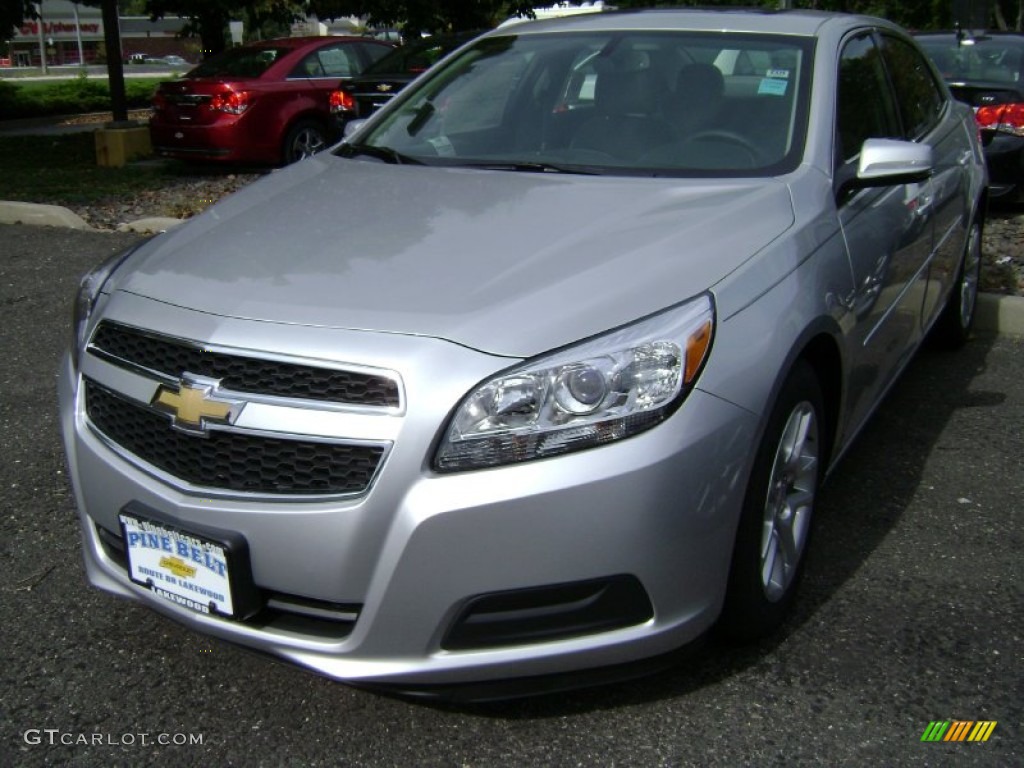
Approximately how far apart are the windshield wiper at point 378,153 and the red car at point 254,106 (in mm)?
8449

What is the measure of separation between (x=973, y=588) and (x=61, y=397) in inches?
102

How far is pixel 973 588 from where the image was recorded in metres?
3.31

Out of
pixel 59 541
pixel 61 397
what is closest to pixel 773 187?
pixel 61 397

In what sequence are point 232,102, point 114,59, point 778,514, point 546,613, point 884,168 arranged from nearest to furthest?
1. point 546,613
2. point 778,514
3. point 884,168
4. point 232,102
5. point 114,59

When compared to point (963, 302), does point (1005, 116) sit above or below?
above

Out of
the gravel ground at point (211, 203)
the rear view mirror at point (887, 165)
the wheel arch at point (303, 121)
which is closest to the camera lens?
the rear view mirror at point (887, 165)

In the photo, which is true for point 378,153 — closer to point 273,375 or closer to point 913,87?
point 273,375

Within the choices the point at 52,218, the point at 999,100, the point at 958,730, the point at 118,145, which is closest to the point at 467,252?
the point at 958,730

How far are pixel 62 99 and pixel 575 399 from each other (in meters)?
24.4

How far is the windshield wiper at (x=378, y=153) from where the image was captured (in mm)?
3852

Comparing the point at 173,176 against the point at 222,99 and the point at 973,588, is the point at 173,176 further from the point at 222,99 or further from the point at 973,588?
the point at 973,588

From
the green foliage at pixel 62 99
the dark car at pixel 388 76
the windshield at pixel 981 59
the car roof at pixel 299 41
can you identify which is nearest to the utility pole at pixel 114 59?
the car roof at pixel 299 41

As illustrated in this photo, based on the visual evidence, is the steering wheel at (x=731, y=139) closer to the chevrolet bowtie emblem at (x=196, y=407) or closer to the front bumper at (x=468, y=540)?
the front bumper at (x=468, y=540)

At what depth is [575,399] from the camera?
2.42 m
